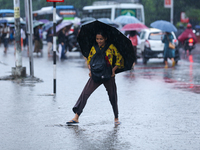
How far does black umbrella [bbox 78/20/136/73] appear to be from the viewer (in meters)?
7.10

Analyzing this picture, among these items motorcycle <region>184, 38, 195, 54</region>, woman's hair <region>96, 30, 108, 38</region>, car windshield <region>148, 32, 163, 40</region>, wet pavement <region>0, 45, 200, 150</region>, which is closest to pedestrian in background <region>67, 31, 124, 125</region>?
woman's hair <region>96, 30, 108, 38</region>

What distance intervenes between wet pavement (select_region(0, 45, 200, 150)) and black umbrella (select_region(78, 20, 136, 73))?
1084 mm

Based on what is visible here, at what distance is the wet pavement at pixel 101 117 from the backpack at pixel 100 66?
0.76 m

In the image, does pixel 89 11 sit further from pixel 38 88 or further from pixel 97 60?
pixel 97 60

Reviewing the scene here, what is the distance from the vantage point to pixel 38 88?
11.8 meters

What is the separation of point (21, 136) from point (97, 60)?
5.42 ft

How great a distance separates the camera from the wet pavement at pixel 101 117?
612cm

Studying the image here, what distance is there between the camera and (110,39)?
725 centimetres

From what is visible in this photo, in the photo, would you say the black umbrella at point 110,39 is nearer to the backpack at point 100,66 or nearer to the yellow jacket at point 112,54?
the yellow jacket at point 112,54

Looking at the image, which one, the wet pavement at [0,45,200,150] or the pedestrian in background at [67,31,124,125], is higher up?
the pedestrian in background at [67,31,124,125]

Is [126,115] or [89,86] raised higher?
[89,86]

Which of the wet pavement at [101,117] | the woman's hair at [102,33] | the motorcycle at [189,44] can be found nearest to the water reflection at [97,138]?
the wet pavement at [101,117]

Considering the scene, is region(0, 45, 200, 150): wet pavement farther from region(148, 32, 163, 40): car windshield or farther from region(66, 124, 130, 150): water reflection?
region(148, 32, 163, 40): car windshield

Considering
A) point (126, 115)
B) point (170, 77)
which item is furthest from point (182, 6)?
point (126, 115)
